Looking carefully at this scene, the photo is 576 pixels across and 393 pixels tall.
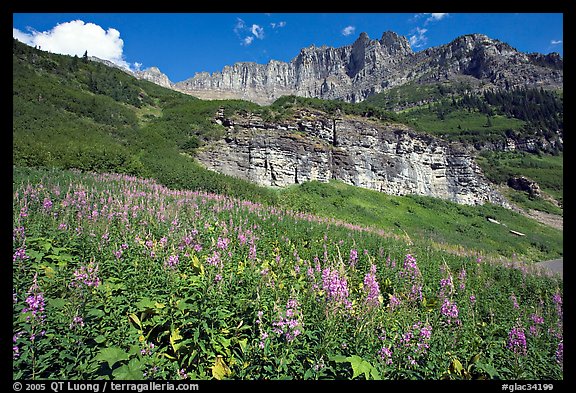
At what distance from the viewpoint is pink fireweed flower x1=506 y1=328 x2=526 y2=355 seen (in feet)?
12.4

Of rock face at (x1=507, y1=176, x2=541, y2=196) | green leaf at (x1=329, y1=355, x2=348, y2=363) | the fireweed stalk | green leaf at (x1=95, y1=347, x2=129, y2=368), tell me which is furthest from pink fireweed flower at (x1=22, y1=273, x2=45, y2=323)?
rock face at (x1=507, y1=176, x2=541, y2=196)

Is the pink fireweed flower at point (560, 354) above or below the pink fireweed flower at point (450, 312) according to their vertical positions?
below

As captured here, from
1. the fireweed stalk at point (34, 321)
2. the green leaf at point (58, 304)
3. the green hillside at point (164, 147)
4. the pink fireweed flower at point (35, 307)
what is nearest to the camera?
the fireweed stalk at point (34, 321)

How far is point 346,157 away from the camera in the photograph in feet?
124

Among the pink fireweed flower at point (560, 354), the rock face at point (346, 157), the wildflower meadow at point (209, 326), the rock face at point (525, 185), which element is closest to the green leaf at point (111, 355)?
the wildflower meadow at point (209, 326)

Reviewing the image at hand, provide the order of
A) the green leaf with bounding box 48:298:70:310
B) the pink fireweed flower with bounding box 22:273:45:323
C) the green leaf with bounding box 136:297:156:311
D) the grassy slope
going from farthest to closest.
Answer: the grassy slope
the green leaf with bounding box 136:297:156:311
the green leaf with bounding box 48:298:70:310
the pink fireweed flower with bounding box 22:273:45:323

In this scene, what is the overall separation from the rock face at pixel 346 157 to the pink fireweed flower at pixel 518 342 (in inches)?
1099

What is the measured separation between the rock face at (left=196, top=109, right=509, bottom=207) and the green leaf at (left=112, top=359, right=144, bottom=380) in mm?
27605

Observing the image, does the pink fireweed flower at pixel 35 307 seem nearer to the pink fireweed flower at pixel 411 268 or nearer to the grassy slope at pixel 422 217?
the pink fireweed flower at pixel 411 268

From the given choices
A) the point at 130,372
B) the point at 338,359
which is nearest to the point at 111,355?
the point at 130,372

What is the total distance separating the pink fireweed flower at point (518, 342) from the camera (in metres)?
3.79

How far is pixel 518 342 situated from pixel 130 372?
4.76 metres

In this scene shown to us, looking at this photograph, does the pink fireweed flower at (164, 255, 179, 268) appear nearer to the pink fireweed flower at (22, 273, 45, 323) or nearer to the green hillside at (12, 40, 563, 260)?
the pink fireweed flower at (22, 273, 45, 323)
